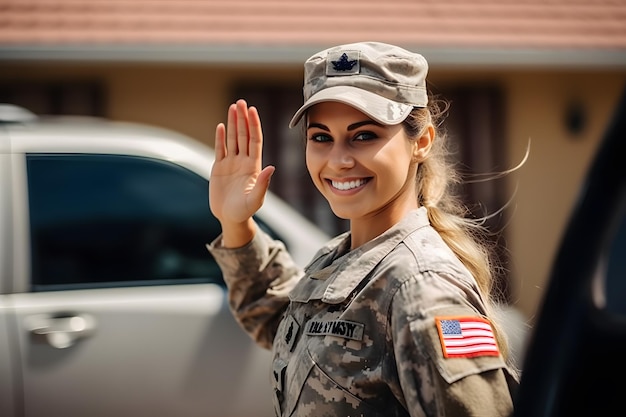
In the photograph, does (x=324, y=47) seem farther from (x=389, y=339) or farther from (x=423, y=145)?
(x=389, y=339)

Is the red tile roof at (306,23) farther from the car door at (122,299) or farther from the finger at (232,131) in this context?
the finger at (232,131)

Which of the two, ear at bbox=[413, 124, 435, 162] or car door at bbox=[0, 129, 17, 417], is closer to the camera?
ear at bbox=[413, 124, 435, 162]

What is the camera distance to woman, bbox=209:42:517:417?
5.18 ft

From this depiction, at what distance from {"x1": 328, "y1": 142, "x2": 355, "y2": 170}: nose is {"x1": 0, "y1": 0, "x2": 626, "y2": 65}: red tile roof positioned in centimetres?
541

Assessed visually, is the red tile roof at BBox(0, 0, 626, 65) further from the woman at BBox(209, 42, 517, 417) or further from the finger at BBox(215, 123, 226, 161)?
the woman at BBox(209, 42, 517, 417)

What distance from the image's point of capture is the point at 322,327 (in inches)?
A: 69.9

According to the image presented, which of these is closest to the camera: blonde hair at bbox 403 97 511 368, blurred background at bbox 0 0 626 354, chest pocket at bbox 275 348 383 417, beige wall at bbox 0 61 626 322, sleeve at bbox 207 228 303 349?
chest pocket at bbox 275 348 383 417

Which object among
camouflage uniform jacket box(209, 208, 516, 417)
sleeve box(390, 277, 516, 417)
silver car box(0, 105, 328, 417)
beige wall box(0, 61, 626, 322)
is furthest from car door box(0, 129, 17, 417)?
beige wall box(0, 61, 626, 322)

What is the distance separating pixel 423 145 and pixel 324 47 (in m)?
5.39

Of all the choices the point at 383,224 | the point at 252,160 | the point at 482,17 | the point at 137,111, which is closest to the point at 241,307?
the point at 252,160

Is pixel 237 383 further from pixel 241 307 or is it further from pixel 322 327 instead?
pixel 322 327

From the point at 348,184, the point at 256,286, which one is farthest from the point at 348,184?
the point at 256,286

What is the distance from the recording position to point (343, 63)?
6.18 feet

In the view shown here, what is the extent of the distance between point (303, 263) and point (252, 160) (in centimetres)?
112
